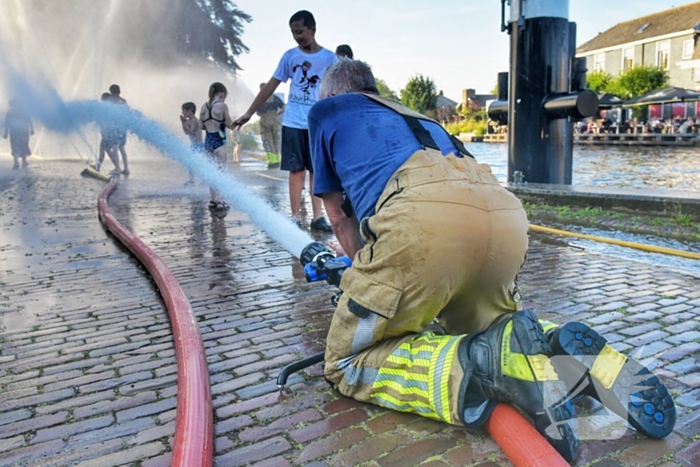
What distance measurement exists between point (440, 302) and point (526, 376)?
45cm

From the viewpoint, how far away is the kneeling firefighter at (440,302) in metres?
2.17

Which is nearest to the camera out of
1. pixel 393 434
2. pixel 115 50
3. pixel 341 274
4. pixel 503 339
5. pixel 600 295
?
pixel 503 339

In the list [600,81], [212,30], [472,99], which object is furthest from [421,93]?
[212,30]

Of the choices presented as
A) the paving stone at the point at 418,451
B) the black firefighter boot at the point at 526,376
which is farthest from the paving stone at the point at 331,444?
the black firefighter boot at the point at 526,376

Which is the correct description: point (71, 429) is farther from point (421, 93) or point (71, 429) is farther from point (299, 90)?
point (421, 93)

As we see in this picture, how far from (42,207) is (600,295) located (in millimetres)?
8266

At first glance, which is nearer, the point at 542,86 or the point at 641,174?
the point at 542,86

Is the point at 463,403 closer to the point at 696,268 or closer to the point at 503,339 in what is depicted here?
the point at 503,339

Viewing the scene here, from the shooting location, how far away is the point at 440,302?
241cm

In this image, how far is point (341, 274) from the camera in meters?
2.75

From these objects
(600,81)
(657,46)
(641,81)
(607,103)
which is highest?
(657,46)

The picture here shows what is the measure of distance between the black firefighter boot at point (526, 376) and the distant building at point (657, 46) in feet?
163

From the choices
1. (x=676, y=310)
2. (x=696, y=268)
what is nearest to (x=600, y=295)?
(x=676, y=310)

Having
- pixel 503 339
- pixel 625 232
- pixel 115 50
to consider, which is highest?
pixel 115 50
